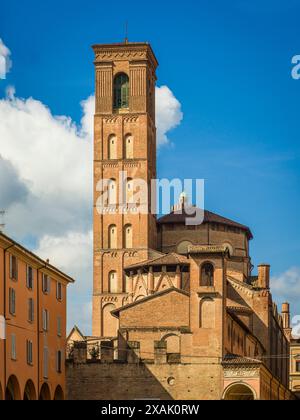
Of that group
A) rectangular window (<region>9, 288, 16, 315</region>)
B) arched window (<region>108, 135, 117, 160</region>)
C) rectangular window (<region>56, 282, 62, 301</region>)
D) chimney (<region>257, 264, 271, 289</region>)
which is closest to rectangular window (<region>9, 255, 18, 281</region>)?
rectangular window (<region>9, 288, 16, 315</region>)

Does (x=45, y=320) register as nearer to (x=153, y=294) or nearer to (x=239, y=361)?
(x=239, y=361)

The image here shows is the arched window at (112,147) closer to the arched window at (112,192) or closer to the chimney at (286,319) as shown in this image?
the arched window at (112,192)

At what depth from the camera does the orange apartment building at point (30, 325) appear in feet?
160

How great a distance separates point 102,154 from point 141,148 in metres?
3.57

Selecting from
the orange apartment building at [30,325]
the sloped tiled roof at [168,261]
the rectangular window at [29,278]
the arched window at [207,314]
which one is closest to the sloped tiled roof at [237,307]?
the sloped tiled roof at [168,261]

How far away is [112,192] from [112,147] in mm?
4226

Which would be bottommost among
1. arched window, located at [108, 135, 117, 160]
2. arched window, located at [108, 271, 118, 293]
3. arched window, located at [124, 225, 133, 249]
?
arched window, located at [108, 271, 118, 293]

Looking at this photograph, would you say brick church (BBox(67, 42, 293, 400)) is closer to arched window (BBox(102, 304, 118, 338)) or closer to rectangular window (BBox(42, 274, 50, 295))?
arched window (BBox(102, 304, 118, 338))

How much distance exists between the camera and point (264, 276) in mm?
85375

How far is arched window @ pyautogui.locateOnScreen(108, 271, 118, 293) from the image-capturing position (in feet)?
301

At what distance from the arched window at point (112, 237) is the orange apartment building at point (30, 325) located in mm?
30663

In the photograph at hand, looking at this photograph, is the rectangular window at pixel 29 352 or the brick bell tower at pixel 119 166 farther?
the brick bell tower at pixel 119 166

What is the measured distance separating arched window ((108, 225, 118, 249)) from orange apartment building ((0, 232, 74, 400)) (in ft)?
101
